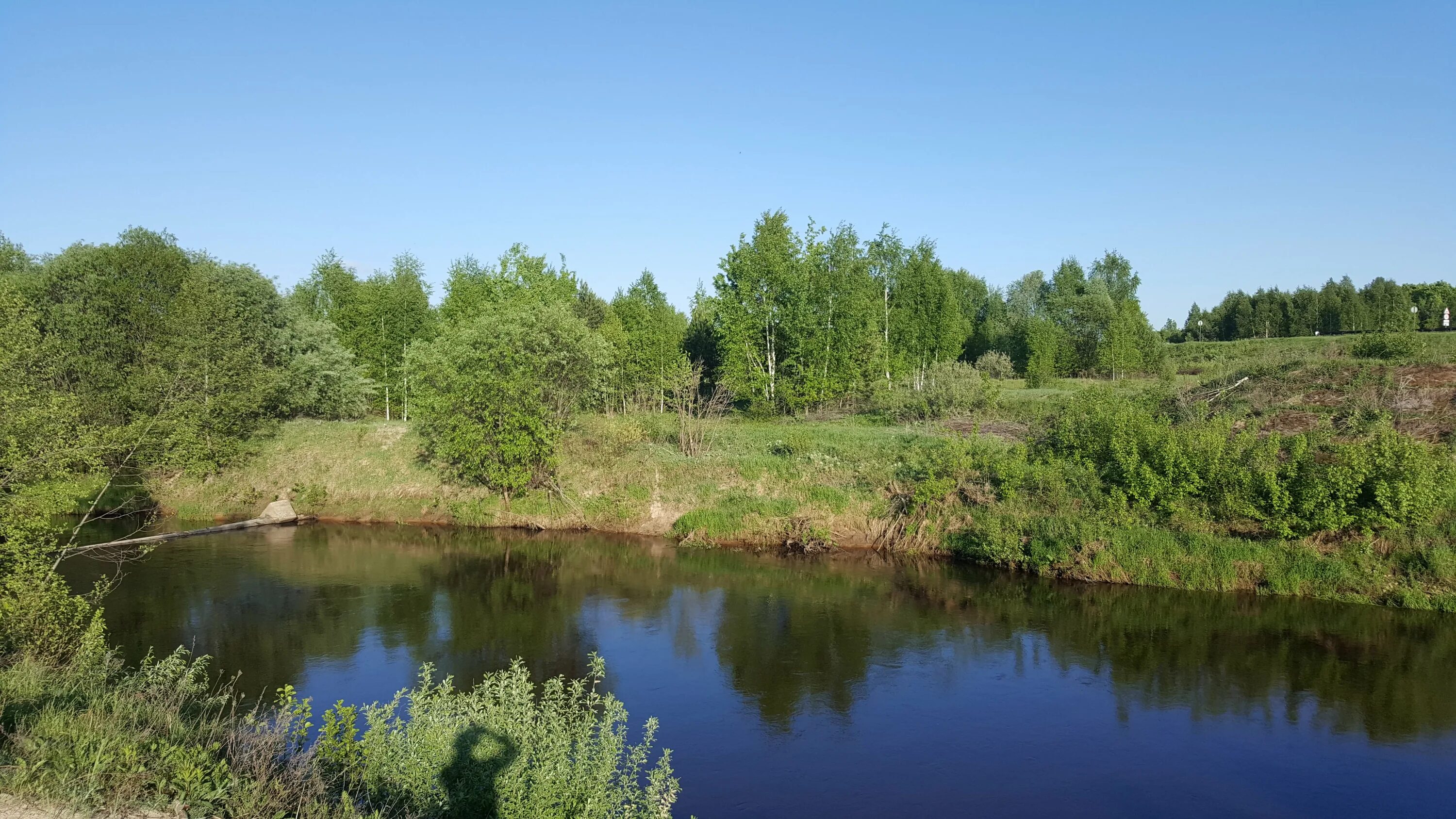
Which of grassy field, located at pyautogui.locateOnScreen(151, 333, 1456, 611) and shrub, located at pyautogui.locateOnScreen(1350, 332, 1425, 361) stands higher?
shrub, located at pyautogui.locateOnScreen(1350, 332, 1425, 361)

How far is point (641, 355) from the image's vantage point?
43781 mm

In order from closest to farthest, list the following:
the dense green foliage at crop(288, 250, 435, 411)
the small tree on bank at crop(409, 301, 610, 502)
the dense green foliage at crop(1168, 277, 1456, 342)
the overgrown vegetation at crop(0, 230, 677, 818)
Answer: the overgrown vegetation at crop(0, 230, 677, 818), the small tree on bank at crop(409, 301, 610, 502), the dense green foliage at crop(288, 250, 435, 411), the dense green foliage at crop(1168, 277, 1456, 342)

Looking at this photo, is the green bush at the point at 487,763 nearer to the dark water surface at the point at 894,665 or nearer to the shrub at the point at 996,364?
the dark water surface at the point at 894,665

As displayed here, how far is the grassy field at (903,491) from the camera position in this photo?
68.7ft

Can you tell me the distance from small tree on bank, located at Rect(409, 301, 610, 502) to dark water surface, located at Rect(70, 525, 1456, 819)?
377 centimetres

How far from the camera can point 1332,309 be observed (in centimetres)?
6425

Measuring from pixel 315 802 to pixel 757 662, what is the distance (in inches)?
434

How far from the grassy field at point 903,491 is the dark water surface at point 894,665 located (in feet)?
2.83

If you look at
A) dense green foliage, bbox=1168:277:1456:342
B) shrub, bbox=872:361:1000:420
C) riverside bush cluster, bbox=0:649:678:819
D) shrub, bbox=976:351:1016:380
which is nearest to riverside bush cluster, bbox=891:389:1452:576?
shrub, bbox=872:361:1000:420

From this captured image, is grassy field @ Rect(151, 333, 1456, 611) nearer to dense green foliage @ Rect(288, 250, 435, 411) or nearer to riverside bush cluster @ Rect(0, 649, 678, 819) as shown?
dense green foliage @ Rect(288, 250, 435, 411)

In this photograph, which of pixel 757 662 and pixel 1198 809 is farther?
pixel 757 662

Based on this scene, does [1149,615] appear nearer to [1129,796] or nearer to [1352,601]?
[1352,601]

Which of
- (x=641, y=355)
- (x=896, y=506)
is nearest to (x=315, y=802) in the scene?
(x=896, y=506)

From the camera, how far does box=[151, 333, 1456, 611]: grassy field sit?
2094 centimetres
